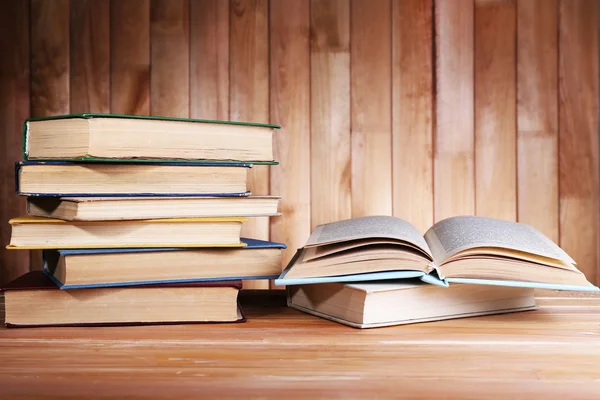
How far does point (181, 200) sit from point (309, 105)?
0.51m

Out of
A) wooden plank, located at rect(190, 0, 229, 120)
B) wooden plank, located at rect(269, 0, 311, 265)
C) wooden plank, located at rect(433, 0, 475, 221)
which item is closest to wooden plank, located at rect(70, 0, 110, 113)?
wooden plank, located at rect(190, 0, 229, 120)

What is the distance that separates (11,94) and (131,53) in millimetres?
272

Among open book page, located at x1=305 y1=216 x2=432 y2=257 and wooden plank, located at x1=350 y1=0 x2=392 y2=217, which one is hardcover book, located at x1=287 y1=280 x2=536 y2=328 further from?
wooden plank, located at x1=350 y1=0 x2=392 y2=217

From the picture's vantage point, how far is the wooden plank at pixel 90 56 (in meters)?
1.31

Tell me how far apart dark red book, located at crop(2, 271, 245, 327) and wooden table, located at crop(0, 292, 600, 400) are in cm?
2

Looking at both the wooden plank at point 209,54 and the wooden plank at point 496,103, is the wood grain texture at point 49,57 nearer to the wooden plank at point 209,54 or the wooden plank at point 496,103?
the wooden plank at point 209,54

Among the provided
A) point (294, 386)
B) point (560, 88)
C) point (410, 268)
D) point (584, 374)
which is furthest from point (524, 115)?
point (294, 386)

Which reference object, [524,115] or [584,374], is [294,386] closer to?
[584,374]

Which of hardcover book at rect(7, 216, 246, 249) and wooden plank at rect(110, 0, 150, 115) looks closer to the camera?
hardcover book at rect(7, 216, 246, 249)

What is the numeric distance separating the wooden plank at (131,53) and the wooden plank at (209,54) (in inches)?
3.9

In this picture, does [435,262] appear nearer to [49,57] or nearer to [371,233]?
[371,233]

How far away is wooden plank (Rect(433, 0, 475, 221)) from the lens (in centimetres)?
131

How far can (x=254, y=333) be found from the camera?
82 centimetres

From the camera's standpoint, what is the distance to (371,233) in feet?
2.86
